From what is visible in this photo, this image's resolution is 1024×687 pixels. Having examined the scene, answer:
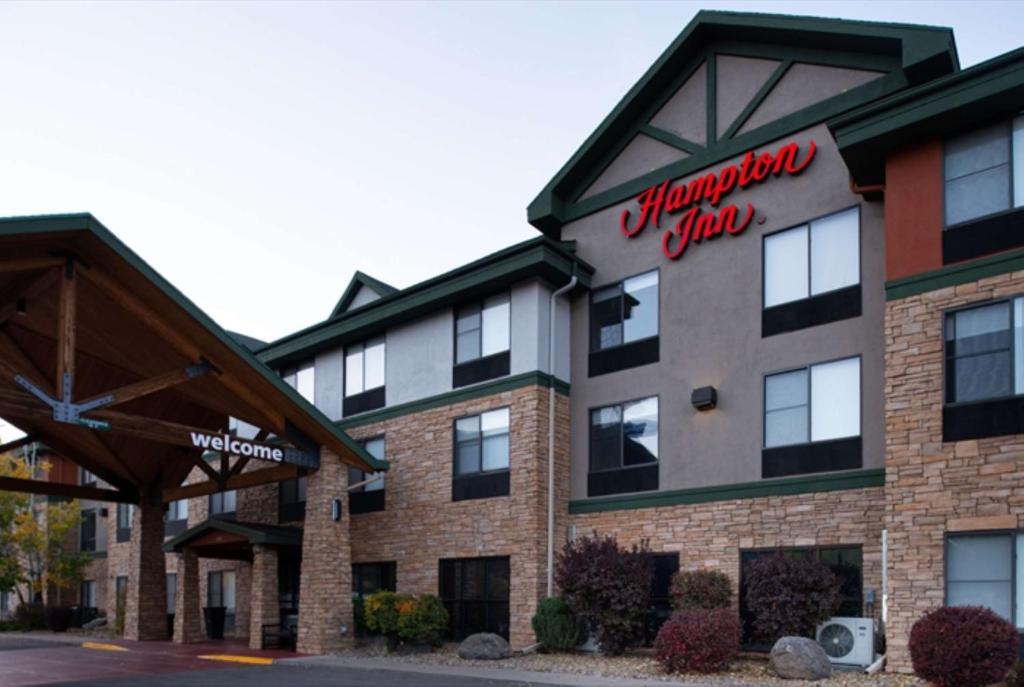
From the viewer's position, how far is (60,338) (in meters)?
17.1

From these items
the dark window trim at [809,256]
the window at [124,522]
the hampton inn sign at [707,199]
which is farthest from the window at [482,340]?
the window at [124,522]

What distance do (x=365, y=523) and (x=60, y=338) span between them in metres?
10.4

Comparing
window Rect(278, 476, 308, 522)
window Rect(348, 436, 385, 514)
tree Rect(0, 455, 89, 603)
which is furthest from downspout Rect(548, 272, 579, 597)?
tree Rect(0, 455, 89, 603)

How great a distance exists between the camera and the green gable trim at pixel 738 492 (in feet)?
56.6

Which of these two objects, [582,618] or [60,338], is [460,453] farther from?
[60,338]

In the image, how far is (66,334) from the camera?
1709 centimetres

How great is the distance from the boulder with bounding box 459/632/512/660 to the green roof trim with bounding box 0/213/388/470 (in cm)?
512

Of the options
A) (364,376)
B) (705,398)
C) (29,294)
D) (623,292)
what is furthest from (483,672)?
(29,294)

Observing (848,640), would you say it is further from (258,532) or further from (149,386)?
(258,532)

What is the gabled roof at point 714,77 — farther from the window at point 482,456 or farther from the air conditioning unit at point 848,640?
the air conditioning unit at point 848,640

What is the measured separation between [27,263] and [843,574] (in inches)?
590

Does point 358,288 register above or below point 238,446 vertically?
above

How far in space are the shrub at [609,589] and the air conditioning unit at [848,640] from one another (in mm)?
3582

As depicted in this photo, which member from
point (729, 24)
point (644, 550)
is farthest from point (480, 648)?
point (729, 24)
